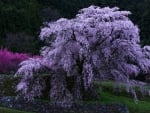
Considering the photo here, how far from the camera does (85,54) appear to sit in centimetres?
2131

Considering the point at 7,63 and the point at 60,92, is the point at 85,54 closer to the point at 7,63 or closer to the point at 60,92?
the point at 60,92

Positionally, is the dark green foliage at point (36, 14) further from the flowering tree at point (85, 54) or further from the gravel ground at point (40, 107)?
the gravel ground at point (40, 107)

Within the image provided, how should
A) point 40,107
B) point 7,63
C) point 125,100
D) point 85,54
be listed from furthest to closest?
point 7,63 → point 125,100 → point 40,107 → point 85,54

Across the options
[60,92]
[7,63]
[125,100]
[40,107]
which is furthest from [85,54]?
[7,63]

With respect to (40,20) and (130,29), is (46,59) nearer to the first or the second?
(130,29)

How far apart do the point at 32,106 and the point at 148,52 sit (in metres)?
5.90

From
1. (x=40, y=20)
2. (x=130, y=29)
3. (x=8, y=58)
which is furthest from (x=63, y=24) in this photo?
(x=40, y=20)

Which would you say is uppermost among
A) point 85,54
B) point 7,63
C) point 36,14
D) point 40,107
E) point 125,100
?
point 36,14

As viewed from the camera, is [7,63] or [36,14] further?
[36,14]

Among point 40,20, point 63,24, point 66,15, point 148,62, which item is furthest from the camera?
point 66,15

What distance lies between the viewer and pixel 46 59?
73.1 ft

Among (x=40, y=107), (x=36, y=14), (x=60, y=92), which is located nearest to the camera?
(x=40, y=107)

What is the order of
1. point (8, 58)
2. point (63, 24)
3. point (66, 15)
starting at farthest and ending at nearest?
point (66, 15)
point (8, 58)
point (63, 24)

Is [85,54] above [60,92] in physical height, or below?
above
